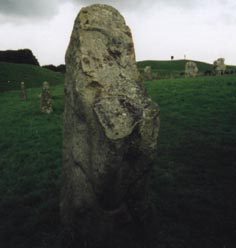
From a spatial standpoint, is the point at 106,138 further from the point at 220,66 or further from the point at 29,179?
the point at 220,66

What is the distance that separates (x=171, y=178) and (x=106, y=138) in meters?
5.47

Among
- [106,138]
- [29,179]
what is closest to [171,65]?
[29,179]

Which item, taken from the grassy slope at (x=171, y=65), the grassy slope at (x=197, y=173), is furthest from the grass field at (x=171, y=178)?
the grassy slope at (x=171, y=65)

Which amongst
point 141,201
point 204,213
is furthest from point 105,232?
point 204,213

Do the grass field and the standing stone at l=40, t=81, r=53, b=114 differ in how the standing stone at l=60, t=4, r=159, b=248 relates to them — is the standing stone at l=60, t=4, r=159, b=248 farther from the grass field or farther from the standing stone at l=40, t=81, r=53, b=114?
the standing stone at l=40, t=81, r=53, b=114

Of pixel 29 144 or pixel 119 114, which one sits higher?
pixel 119 114

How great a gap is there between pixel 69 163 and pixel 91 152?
1226mm

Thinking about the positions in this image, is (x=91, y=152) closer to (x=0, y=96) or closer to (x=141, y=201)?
(x=141, y=201)

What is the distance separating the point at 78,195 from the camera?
31.2 feet

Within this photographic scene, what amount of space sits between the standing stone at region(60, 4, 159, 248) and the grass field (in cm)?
108

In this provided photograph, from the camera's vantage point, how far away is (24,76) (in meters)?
63.4

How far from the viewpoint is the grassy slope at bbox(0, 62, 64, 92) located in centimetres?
5866

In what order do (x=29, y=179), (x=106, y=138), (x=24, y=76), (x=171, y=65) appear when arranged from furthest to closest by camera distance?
1. (x=171, y=65)
2. (x=24, y=76)
3. (x=29, y=179)
4. (x=106, y=138)

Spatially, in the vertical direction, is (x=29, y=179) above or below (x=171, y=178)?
below
